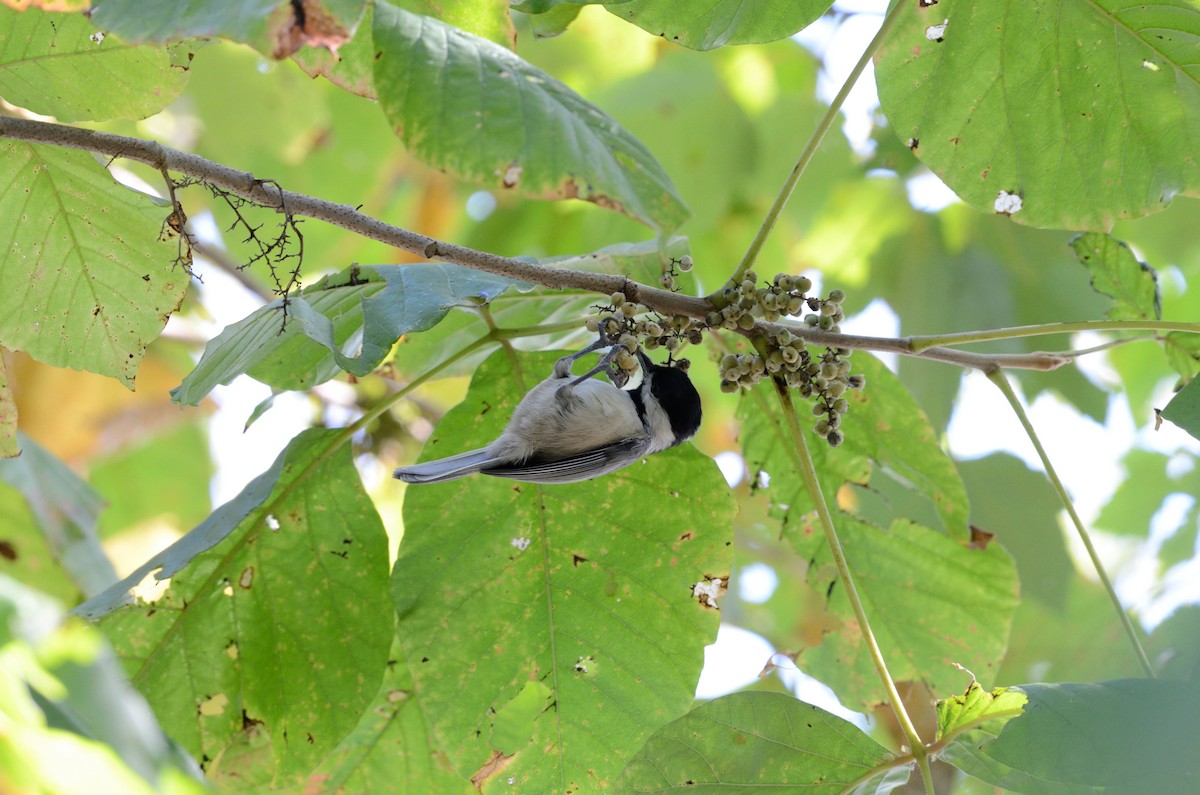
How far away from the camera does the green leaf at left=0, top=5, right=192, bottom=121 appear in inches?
68.9

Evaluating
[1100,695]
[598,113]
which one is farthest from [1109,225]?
[598,113]

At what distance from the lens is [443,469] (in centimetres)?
217

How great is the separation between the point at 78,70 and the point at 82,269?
0.40 m

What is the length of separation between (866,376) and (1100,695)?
0.95m

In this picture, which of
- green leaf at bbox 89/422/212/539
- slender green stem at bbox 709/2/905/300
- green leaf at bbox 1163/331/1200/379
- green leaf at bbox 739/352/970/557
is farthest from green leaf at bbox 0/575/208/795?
green leaf at bbox 89/422/212/539

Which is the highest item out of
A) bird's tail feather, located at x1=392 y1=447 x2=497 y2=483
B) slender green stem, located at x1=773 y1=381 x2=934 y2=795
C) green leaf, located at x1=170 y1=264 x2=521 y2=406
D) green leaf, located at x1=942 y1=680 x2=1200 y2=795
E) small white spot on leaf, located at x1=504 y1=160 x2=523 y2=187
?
small white spot on leaf, located at x1=504 y1=160 x2=523 y2=187

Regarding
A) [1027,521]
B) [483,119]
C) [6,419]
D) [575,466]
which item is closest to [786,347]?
[575,466]

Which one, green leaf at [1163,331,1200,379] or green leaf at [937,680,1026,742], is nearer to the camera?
green leaf at [937,680,1026,742]

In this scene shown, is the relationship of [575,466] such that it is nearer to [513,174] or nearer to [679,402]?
[679,402]

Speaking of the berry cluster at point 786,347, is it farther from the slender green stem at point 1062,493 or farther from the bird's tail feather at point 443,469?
the bird's tail feather at point 443,469

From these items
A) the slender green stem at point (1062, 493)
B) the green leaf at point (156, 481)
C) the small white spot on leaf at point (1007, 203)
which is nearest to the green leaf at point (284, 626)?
the slender green stem at point (1062, 493)

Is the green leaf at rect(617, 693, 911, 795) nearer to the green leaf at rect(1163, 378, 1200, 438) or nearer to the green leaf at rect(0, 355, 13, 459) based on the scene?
the green leaf at rect(1163, 378, 1200, 438)

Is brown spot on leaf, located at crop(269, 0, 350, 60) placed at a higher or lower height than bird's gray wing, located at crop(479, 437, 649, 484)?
higher

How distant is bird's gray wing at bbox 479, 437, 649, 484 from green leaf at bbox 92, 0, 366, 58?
110 cm
